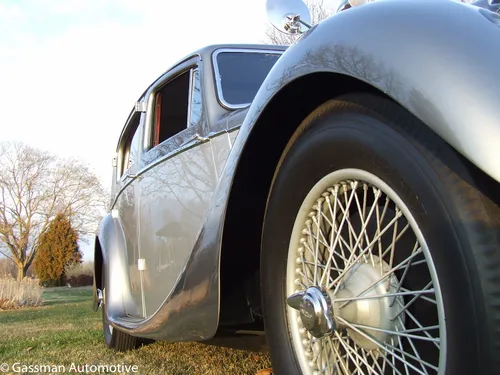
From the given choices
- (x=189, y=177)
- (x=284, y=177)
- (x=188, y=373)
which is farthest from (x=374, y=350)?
(x=188, y=373)

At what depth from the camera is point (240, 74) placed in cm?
310

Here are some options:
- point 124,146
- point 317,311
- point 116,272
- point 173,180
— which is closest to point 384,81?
point 317,311

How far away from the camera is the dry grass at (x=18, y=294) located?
50.3 feet

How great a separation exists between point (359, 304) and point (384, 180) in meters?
0.36

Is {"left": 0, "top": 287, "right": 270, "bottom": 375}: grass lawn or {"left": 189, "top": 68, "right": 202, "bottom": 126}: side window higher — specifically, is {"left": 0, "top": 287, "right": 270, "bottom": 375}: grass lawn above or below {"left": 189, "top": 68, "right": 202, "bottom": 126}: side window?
below

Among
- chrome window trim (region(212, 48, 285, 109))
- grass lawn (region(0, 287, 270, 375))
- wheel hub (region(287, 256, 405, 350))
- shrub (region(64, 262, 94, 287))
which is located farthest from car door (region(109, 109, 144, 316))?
shrub (region(64, 262, 94, 287))

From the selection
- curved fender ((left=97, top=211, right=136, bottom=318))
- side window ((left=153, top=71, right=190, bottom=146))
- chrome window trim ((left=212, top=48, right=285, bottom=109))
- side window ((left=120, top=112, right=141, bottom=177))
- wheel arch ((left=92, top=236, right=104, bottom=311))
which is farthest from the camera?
wheel arch ((left=92, top=236, right=104, bottom=311))

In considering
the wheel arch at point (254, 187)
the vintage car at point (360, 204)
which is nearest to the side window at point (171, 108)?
the vintage car at point (360, 204)

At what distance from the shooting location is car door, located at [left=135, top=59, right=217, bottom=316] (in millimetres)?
2693

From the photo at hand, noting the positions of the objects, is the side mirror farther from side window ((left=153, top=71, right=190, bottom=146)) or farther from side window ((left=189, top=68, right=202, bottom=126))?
side window ((left=153, top=71, right=190, bottom=146))

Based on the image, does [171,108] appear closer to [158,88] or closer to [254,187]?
[158,88]

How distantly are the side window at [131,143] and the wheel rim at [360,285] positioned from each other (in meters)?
2.40

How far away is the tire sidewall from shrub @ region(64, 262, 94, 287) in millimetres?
33559

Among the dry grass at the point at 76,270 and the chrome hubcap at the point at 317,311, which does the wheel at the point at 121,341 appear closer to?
the chrome hubcap at the point at 317,311
